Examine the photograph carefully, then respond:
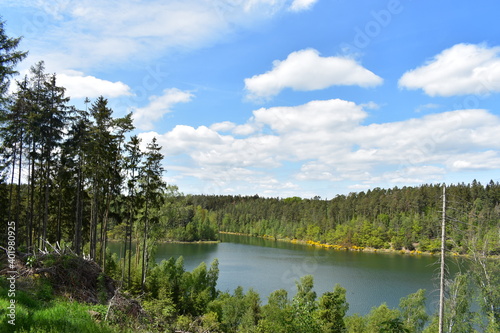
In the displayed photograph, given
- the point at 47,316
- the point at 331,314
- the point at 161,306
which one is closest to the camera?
the point at 47,316

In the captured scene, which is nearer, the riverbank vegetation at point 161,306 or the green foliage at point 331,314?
the riverbank vegetation at point 161,306

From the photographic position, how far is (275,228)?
134000 mm

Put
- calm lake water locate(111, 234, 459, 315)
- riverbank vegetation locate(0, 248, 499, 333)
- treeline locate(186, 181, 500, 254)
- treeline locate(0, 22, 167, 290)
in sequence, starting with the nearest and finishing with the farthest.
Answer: riverbank vegetation locate(0, 248, 499, 333)
treeline locate(0, 22, 167, 290)
calm lake water locate(111, 234, 459, 315)
treeline locate(186, 181, 500, 254)

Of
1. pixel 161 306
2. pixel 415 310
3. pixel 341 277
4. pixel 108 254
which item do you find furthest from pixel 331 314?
pixel 341 277

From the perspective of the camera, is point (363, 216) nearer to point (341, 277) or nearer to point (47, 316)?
point (341, 277)

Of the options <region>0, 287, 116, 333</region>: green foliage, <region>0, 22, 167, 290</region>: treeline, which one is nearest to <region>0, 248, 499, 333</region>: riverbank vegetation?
<region>0, 287, 116, 333</region>: green foliage

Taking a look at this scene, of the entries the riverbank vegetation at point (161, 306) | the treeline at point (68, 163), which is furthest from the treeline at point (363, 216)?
the treeline at point (68, 163)

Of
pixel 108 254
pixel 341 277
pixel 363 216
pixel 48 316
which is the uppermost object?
pixel 48 316

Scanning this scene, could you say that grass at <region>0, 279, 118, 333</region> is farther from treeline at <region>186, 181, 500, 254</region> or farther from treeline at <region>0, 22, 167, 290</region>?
treeline at <region>186, 181, 500, 254</region>

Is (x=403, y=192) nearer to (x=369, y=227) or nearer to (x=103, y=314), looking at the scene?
(x=369, y=227)

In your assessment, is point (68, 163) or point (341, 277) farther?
point (341, 277)

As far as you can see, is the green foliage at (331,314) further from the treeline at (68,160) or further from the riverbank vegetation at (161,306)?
the treeline at (68,160)

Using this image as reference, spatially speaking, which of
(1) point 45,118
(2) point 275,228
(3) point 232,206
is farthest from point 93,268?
(3) point 232,206

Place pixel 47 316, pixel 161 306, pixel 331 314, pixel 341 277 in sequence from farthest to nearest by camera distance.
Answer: pixel 341 277 < pixel 331 314 < pixel 161 306 < pixel 47 316
